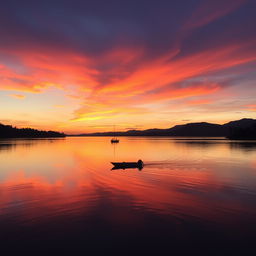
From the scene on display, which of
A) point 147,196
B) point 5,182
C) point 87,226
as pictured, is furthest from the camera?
point 5,182

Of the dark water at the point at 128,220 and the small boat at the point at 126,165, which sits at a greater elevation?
the small boat at the point at 126,165

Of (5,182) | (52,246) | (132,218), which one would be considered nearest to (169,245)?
(132,218)

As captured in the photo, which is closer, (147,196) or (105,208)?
(105,208)

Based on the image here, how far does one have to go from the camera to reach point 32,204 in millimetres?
23578

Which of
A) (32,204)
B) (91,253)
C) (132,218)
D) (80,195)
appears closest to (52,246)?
(91,253)

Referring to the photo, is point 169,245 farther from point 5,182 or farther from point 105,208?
point 5,182

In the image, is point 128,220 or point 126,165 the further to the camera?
point 126,165

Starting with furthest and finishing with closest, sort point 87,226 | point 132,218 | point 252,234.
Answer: point 132,218 < point 87,226 < point 252,234

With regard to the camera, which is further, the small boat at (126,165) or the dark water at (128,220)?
the small boat at (126,165)

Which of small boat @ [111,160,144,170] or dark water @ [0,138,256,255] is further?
small boat @ [111,160,144,170]

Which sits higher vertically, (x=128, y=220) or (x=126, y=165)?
(x=126, y=165)

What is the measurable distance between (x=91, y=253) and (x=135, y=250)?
Answer: 9.51 ft

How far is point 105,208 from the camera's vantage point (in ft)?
73.3

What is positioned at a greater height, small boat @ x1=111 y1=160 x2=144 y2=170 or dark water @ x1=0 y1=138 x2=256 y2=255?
small boat @ x1=111 y1=160 x2=144 y2=170
